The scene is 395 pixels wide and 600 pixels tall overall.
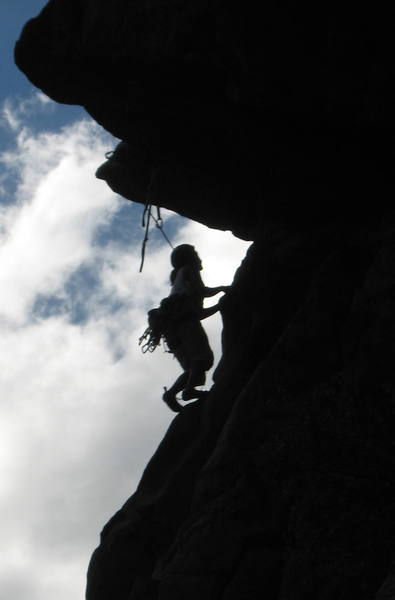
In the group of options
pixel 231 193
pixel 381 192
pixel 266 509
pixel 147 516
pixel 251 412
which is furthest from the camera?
pixel 231 193

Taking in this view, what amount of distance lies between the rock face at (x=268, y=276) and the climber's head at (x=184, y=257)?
2.87 feet

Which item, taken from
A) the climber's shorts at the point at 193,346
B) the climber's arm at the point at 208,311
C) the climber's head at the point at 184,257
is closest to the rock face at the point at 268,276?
the climber's arm at the point at 208,311

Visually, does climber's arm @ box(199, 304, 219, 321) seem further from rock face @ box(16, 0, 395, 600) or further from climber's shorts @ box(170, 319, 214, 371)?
rock face @ box(16, 0, 395, 600)

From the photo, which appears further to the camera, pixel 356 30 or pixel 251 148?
pixel 251 148

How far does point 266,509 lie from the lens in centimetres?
969

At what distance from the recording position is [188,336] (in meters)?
13.4

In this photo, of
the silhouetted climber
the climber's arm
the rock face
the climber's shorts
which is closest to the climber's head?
the silhouetted climber

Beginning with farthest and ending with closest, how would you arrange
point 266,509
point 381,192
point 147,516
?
point 381,192, point 147,516, point 266,509

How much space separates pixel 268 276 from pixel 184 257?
2.40 meters

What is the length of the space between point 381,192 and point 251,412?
4.06 meters

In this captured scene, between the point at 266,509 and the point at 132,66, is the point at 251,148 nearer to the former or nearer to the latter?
the point at 132,66

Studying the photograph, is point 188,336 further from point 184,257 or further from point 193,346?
point 184,257

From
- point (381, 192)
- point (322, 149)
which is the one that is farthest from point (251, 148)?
point (381, 192)

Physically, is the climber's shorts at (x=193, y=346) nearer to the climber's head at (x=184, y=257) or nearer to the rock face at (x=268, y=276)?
the rock face at (x=268, y=276)
